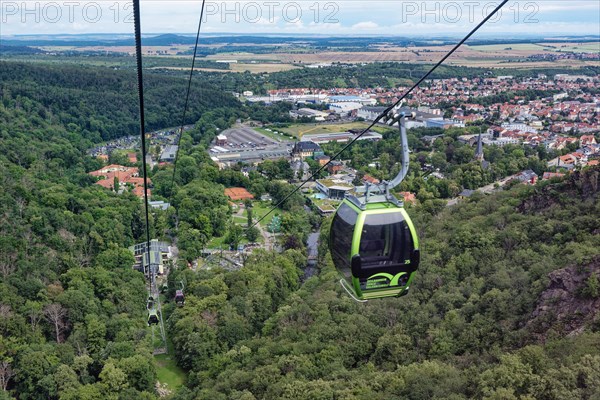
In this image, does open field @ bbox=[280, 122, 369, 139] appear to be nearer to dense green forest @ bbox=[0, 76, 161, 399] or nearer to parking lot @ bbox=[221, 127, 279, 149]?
parking lot @ bbox=[221, 127, 279, 149]

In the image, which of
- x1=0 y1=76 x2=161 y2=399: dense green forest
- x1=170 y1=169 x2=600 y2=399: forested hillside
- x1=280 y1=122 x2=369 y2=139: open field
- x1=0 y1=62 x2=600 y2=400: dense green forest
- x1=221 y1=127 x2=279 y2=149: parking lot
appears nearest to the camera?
x1=170 y1=169 x2=600 y2=399: forested hillside

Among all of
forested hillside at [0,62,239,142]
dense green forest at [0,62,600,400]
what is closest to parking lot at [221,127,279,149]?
forested hillside at [0,62,239,142]

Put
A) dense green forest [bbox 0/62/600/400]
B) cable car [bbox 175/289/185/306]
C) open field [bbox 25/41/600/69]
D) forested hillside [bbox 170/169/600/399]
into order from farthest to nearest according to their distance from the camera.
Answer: open field [bbox 25/41/600/69], cable car [bbox 175/289/185/306], dense green forest [bbox 0/62/600/400], forested hillside [bbox 170/169/600/399]

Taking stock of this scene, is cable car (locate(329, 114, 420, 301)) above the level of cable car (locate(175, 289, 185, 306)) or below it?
above

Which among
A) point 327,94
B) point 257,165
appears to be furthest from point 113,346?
point 327,94

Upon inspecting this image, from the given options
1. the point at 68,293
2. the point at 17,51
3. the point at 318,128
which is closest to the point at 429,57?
the point at 318,128

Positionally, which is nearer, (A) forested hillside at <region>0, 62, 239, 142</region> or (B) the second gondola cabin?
(B) the second gondola cabin

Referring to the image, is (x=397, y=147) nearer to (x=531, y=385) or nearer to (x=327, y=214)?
(x=327, y=214)
